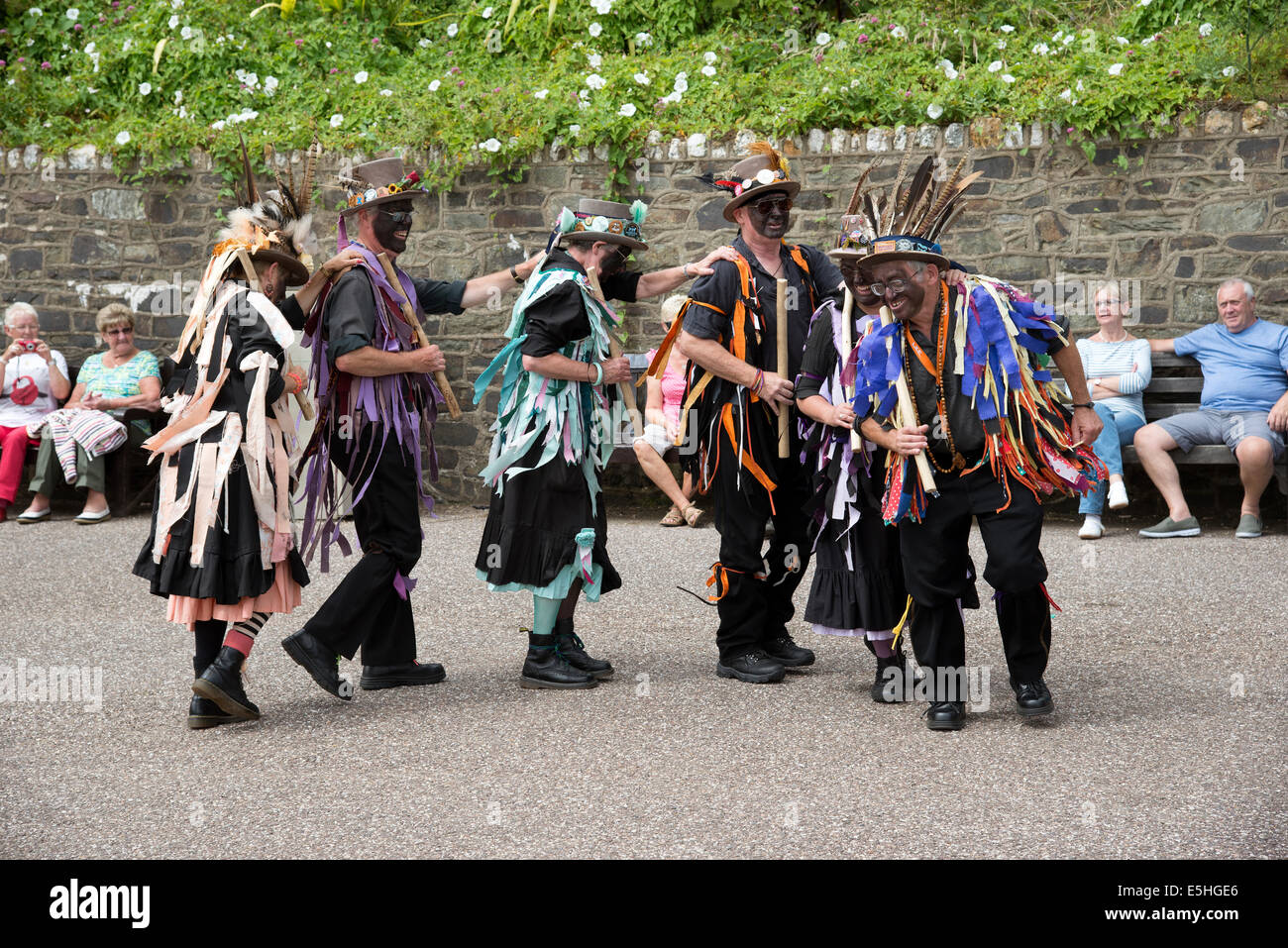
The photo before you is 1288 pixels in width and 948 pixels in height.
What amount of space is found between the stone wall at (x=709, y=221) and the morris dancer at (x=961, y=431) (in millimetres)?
4749

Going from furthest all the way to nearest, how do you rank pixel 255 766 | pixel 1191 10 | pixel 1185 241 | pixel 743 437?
pixel 1191 10 < pixel 1185 241 < pixel 743 437 < pixel 255 766

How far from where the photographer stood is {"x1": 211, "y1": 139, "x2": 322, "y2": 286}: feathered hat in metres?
5.03

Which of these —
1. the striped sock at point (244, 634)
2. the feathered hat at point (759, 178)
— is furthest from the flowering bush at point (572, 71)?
the striped sock at point (244, 634)

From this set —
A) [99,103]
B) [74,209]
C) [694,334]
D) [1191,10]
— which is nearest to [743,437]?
[694,334]

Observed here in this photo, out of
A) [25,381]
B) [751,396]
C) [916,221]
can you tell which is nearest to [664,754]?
[751,396]

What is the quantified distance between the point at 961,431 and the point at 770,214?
1368mm

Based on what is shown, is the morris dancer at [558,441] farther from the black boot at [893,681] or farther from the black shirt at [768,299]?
the black boot at [893,681]

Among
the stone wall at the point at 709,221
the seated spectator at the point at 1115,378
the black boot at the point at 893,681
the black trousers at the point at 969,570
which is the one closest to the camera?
the black trousers at the point at 969,570

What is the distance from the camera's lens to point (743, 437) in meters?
5.56

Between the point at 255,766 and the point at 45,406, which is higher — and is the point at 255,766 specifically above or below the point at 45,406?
below

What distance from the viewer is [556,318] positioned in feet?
17.6

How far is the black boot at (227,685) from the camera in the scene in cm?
484
